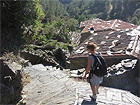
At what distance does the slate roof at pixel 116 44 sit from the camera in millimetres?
5535

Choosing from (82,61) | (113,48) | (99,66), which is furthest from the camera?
(82,61)

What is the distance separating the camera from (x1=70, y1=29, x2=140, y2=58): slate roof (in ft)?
18.2

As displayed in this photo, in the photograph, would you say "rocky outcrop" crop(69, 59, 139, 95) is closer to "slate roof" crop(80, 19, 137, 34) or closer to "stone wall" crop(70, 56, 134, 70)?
"stone wall" crop(70, 56, 134, 70)

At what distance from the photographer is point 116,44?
6.29m

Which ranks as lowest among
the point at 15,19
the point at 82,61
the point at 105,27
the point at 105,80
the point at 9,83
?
the point at 105,80

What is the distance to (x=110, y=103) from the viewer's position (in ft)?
10.9

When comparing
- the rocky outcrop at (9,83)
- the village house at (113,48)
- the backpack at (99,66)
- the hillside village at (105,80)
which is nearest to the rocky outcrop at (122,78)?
the hillside village at (105,80)

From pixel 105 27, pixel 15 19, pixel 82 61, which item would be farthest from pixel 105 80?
pixel 105 27

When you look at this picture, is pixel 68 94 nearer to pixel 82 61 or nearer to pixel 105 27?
pixel 82 61

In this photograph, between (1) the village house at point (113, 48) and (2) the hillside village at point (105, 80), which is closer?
(2) the hillside village at point (105, 80)

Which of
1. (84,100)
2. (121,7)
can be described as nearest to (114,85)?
(84,100)

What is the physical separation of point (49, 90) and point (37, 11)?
13.5 ft

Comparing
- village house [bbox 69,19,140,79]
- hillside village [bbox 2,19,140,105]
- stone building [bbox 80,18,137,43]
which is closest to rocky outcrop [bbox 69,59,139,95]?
hillside village [bbox 2,19,140,105]

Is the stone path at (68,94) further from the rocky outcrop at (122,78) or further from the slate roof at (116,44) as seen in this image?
the slate roof at (116,44)
